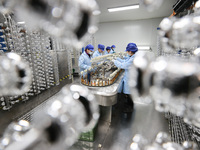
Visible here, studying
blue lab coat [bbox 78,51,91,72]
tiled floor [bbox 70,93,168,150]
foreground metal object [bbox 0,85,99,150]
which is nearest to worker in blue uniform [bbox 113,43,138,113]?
tiled floor [bbox 70,93,168,150]

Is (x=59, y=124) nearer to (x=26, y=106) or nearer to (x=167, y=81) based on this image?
(x=167, y=81)

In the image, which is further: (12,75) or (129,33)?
(129,33)

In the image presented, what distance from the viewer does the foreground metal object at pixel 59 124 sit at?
0.23 meters

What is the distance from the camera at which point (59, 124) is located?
0.86 feet

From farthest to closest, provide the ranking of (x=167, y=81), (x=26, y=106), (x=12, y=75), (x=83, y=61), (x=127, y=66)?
(x=83, y=61)
(x=26, y=106)
(x=127, y=66)
(x=12, y=75)
(x=167, y=81)

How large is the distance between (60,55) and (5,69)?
2925 millimetres

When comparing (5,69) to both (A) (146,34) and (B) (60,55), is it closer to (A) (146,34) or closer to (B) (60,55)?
(B) (60,55)

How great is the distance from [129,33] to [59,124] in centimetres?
649

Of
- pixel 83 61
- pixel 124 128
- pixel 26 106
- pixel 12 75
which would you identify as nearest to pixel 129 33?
pixel 83 61

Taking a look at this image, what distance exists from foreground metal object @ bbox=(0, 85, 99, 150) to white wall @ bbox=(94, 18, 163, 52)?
524cm

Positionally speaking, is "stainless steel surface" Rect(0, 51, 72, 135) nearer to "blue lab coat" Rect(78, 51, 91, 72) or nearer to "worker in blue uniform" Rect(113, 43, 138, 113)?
"blue lab coat" Rect(78, 51, 91, 72)

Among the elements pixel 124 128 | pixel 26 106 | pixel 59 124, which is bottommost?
pixel 124 128

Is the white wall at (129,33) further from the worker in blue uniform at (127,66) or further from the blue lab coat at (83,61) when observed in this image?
the worker in blue uniform at (127,66)

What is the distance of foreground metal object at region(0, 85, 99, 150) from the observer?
0.76ft
